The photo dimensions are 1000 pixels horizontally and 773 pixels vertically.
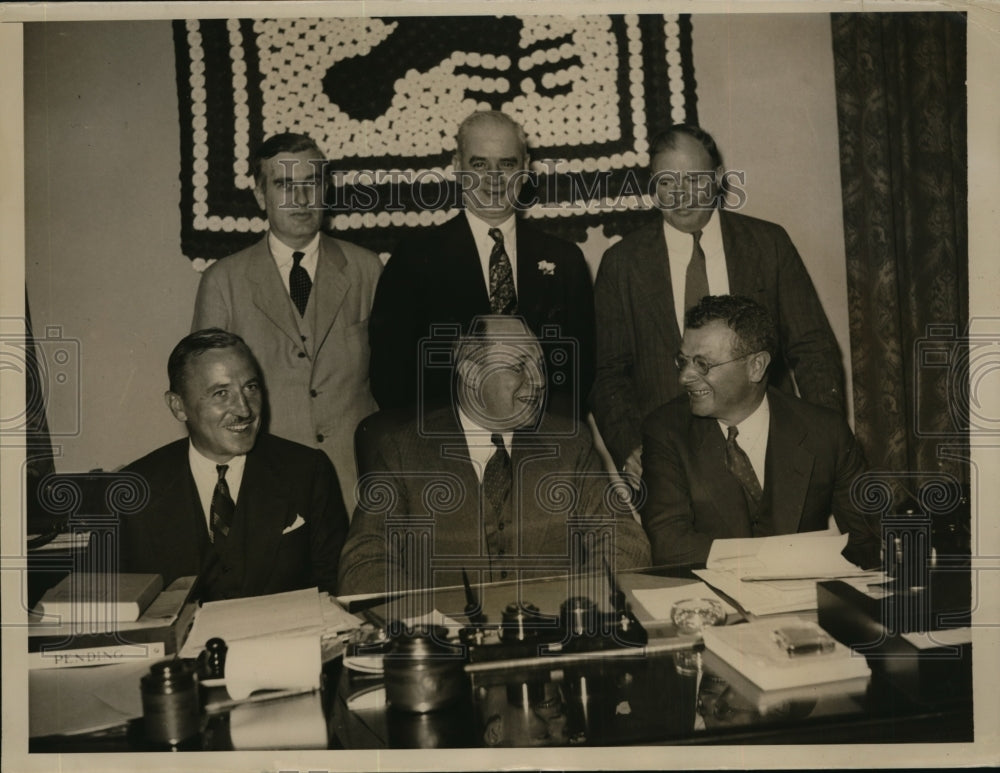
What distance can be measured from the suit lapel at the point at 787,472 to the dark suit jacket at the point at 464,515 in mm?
404

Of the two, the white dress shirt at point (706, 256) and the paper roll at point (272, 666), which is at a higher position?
the white dress shirt at point (706, 256)

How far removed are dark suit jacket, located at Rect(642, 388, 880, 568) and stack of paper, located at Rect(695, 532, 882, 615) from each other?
0.07 m

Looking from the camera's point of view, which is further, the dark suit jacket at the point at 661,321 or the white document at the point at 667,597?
the dark suit jacket at the point at 661,321

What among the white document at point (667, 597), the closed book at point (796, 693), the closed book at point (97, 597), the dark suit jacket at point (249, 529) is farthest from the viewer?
the dark suit jacket at point (249, 529)

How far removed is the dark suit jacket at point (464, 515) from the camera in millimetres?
2836

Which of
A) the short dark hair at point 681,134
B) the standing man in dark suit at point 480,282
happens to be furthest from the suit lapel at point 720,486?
the short dark hair at point 681,134

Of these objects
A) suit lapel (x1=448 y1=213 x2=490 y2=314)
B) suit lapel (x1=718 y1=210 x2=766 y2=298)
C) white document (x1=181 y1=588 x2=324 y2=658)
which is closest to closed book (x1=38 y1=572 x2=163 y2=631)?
white document (x1=181 y1=588 x2=324 y2=658)

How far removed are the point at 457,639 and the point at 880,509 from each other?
134 cm

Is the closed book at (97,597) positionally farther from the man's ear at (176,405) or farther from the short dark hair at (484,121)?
the short dark hair at (484,121)

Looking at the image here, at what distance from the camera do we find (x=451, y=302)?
2945 mm

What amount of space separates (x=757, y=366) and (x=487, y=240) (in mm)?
865

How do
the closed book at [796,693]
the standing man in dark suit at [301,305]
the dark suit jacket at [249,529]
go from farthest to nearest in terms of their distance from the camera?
the standing man in dark suit at [301,305] < the dark suit jacket at [249,529] < the closed book at [796,693]

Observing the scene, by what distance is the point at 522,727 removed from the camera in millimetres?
2244

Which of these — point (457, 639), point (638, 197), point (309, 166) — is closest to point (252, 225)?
point (309, 166)
